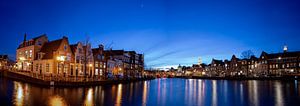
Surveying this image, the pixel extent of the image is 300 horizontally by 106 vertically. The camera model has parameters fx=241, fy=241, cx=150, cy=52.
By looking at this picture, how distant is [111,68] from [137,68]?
38.4m

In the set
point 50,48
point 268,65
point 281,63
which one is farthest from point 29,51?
point 268,65

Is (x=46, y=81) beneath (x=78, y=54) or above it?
beneath

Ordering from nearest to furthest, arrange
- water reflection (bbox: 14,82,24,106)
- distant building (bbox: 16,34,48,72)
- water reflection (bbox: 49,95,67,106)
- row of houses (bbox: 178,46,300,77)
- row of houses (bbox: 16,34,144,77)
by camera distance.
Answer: water reflection (bbox: 14,82,24,106)
water reflection (bbox: 49,95,67,106)
row of houses (bbox: 16,34,144,77)
distant building (bbox: 16,34,48,72)
row of houses (bbox: 178,46,300,77)

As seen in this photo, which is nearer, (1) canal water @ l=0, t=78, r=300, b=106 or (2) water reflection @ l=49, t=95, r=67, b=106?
(2) water reflection @ l=49, t=95, r=67, b=106

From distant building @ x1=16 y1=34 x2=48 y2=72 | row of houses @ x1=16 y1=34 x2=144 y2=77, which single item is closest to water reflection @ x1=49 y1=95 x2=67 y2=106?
row of houses @ x1=16 y1=34 x2=144 y2=77

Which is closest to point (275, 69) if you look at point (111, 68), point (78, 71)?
point (111, 68)

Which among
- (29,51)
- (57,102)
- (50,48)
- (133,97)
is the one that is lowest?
(133,97)

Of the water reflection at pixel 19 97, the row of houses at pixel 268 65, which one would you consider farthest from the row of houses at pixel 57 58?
the row of houses at pixel 268 65

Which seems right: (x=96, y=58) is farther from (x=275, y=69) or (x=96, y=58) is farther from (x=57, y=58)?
(x=275, y=69)

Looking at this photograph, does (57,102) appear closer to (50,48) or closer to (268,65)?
(50,48)

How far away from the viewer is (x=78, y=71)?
2491 inches

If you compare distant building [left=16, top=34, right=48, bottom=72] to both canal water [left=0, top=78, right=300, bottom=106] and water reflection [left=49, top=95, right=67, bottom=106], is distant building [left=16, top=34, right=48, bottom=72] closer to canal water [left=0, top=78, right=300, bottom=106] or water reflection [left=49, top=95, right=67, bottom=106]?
canal water [left=0, top=78, right=300, bottom=106]

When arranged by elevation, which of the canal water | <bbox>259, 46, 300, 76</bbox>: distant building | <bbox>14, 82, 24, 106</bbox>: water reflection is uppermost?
<bbox>259, 46, 300, 76</bbox>: distant building

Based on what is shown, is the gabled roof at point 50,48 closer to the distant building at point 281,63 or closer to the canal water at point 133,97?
the canal water at point 133,97
